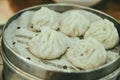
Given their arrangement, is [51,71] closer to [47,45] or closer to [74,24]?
[47,45]

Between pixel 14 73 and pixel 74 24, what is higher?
pixel 74 24

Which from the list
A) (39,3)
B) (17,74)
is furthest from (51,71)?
(39,3)

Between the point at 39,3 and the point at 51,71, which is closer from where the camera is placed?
the point at 51,71

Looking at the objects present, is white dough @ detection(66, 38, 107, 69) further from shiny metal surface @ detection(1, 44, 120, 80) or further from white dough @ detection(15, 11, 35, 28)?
white dough @ detection(15, 11, 35, 28)

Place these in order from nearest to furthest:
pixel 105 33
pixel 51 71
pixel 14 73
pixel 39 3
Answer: pixel 51 71 < pixel 14 73 < pixel 105 33 < pixel 39 3

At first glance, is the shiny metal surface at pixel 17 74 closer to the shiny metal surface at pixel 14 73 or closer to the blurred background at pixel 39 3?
the shiny metal surface at pixel 14 73

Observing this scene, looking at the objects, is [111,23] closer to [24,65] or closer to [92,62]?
[92,62]

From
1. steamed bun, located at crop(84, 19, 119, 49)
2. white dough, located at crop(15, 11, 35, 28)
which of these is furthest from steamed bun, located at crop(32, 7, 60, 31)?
steamed bun, located at crop(84, 19, 119, 49)
